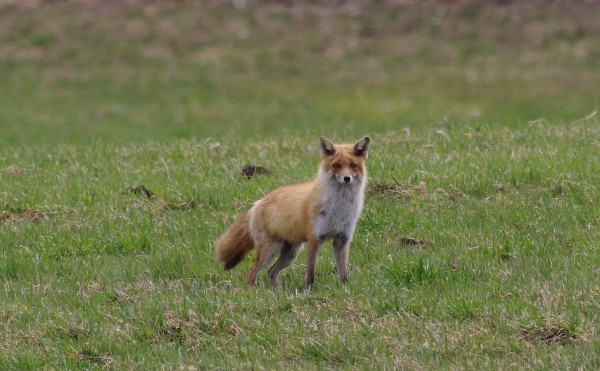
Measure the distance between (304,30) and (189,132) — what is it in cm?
1304

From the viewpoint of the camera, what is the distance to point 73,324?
8523 millimetres

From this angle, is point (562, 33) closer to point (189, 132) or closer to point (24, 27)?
point (189, 132)

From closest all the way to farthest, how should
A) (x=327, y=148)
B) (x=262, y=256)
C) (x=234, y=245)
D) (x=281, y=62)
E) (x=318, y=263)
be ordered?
(x=262, y=256) → (x=327, y=148) → (x=234, y=245) → (x=318, y=263) → (x=281, y=62)

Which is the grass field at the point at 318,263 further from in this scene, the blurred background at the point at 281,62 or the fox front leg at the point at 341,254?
the blurred background at the point at 281,62

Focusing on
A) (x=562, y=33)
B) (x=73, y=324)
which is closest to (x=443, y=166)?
(x=73, y=324)

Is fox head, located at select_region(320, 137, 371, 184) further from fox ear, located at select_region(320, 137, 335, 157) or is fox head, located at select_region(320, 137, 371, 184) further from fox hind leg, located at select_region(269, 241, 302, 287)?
fox hind leg, located at select_region(269, 241, 302, 287)

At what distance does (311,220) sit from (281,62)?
26.8 metres

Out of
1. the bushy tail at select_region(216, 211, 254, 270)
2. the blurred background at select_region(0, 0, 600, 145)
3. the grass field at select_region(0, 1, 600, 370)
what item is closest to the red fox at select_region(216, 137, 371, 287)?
the bushy tail at select_region(216, 211, 254, 270)

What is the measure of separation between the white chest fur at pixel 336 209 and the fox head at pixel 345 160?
0.10 metres

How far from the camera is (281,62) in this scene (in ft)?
119

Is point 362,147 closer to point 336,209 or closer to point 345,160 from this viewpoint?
point 345,160

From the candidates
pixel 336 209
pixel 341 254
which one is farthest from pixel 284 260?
pixel 336 209

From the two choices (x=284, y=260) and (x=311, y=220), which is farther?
(x=284, y=260)

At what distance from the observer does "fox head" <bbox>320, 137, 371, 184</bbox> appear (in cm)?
973
